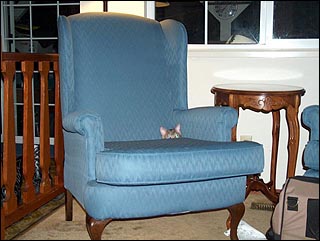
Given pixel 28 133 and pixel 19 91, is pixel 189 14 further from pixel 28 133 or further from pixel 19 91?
pixel 19 91

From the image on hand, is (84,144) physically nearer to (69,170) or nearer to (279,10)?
(69,170)

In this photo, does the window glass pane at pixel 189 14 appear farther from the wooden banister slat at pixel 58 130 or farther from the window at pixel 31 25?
the window at pixel 31 25

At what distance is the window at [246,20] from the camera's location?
10.0 ft

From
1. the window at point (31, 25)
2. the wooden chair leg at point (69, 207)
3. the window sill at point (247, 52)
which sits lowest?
the wooden chair leg at point (69, 207)

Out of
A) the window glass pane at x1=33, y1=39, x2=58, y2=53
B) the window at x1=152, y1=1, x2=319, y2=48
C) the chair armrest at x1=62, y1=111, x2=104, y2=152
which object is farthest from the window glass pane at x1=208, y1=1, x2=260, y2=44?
the window glass pane at x1=33, y1=39, x2=58, y2=53

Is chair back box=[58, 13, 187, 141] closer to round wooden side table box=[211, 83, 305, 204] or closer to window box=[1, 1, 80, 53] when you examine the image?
round wooden side table box=[211, 83, 305, 204]

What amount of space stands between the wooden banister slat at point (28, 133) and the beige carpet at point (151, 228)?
0.20 meters

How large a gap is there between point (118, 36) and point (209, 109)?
695 mm

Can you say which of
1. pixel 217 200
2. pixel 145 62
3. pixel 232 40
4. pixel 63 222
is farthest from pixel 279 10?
pixel 63 222

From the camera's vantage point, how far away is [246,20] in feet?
10.3

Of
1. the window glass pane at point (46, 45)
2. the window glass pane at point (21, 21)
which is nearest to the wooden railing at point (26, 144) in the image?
the window glass pane at point (46, 45)

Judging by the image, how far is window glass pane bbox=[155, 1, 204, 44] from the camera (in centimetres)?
323

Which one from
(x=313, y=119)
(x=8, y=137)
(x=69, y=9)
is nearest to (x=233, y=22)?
(x=313, y=119)

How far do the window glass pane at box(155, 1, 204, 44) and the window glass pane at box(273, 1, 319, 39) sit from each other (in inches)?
20.1
